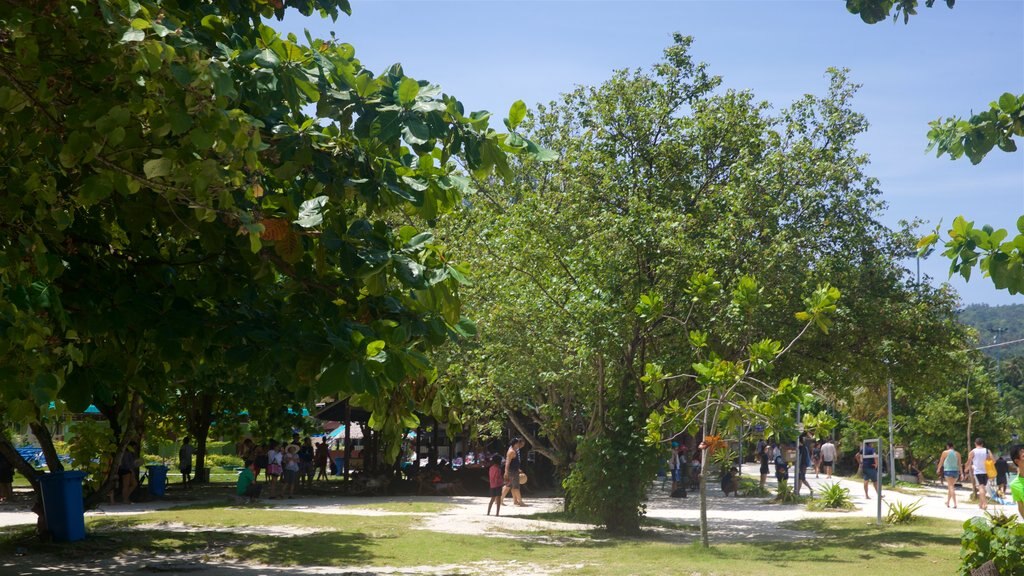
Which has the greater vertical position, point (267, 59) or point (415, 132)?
point (267, 59)

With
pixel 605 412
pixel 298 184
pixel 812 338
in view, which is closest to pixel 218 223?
pixel 298 184

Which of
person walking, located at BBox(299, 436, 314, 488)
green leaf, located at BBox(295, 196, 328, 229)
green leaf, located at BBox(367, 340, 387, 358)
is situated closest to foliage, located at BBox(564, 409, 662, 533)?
green leaf, located at BBox(295, 196, 328, 229)

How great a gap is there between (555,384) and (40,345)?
16.9 meters

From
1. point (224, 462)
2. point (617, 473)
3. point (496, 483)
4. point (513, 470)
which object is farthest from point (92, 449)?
point (224, 462)

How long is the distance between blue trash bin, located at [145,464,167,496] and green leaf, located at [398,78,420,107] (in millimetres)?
22709

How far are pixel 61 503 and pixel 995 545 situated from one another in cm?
1229

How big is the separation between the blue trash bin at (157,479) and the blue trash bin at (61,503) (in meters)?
11.4

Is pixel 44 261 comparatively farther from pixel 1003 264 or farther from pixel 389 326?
pixel 1003 264

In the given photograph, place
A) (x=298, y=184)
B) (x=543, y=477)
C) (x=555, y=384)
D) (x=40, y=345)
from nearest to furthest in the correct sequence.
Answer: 1. (x=40, y=345)
2. (x=298, y=184)
3. (x=555, y=384)
4. (x=543, y=477)

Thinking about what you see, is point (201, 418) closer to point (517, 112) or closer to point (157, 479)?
point (157, 479)

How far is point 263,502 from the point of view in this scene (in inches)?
983

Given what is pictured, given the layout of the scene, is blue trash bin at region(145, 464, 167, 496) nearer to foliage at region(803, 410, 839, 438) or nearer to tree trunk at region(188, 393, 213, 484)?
tree trunk at region(188, 393, 213, 484)

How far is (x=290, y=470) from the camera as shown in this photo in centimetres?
2697

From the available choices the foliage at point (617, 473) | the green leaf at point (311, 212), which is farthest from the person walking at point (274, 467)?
the green leaf at point (311, 212)
